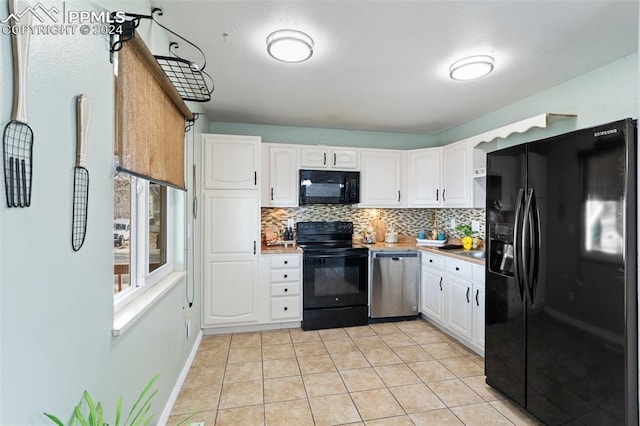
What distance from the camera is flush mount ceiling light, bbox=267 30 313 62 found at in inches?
74.2

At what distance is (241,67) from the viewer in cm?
238

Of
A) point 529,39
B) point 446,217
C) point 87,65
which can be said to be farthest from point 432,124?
point 87,65

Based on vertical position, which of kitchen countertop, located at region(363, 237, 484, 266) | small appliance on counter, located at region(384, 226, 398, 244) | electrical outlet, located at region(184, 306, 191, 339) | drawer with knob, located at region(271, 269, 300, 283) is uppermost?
small appliance on counter, located at region(384, 226, 398, 244)

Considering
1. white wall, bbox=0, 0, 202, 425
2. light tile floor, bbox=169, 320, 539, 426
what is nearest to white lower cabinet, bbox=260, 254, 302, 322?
light tile floor, bbox=169, 320, 539, 426

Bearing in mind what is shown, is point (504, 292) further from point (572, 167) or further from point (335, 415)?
point (335, 415)

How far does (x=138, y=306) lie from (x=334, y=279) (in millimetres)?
2306

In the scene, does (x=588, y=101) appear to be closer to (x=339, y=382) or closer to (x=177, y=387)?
(x=339, y=382)

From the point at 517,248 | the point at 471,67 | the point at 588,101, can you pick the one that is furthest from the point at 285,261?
the point at 588,101

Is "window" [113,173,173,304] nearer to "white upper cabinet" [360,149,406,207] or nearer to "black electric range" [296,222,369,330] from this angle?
"black electric range" [296,222,369,330]

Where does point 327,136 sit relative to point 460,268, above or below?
above

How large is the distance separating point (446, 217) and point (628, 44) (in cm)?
252

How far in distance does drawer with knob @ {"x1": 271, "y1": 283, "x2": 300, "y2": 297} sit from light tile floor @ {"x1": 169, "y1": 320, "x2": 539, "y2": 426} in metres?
0.44

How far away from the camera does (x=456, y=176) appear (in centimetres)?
356

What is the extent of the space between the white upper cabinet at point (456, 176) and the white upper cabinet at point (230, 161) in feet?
7.39
